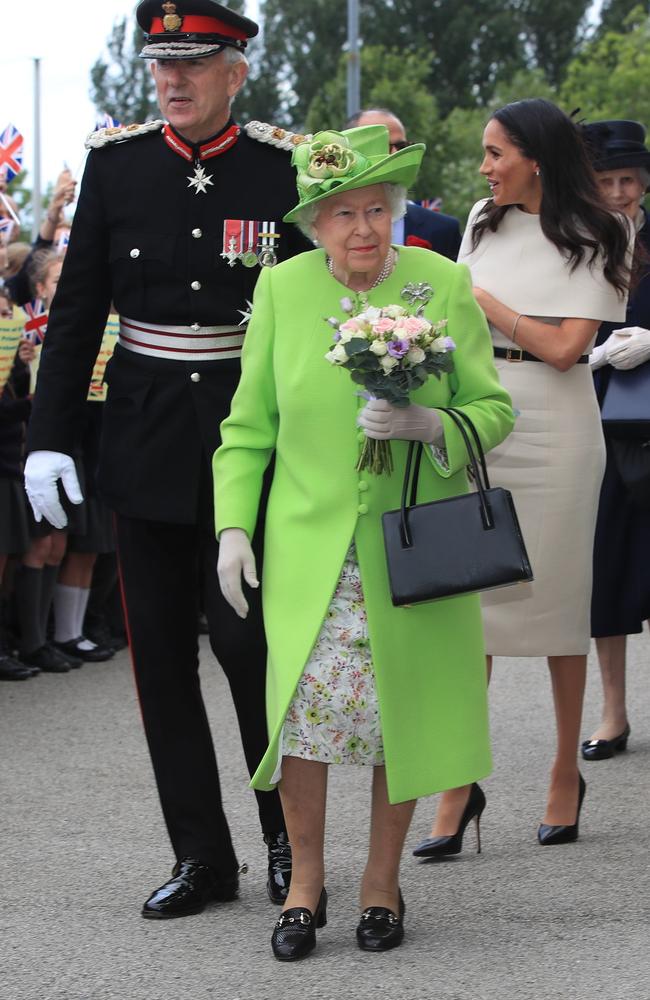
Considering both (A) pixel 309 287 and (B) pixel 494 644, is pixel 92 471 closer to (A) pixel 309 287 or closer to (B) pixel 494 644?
(B) pixel 494 644

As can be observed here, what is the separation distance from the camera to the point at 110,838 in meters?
5.27

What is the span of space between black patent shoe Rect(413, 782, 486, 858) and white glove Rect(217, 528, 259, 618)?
1302mm

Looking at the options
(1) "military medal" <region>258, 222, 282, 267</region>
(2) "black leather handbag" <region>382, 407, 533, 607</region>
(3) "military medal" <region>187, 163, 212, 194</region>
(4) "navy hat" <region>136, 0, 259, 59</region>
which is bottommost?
(2) "black leather handbag" <region>382, 407, 533, 607</region>

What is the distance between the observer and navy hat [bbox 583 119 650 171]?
6.14 m

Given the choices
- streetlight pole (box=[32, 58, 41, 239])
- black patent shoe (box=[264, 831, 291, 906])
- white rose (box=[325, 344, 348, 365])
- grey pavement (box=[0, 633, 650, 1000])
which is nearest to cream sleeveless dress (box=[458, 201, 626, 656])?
grey pavement (box=[0, 633, 650, 1000])

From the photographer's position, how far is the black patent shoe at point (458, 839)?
5023 millimetres

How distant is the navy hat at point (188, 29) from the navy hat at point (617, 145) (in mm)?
2074

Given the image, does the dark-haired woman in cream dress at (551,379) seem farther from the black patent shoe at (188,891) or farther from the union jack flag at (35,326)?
the union jack flag at (35,326)

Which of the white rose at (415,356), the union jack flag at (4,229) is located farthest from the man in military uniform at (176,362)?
the union jack flag at (4,229)

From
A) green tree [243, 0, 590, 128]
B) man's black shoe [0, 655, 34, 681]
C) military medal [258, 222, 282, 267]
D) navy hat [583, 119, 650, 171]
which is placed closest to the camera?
military medal [258, 222, 282, 267]

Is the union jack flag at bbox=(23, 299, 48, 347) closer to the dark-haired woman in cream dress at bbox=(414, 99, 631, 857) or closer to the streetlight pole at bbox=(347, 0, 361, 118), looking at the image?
the dark-haired woman in cream dress at bbox=(414, 99, 631, 857)

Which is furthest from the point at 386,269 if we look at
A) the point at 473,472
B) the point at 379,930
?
the point at 379,930

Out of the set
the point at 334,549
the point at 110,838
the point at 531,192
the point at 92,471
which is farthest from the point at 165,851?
the point at 92,471

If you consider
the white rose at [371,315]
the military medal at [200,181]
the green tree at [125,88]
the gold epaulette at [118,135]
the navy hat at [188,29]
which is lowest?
the green tree at [125,88]
